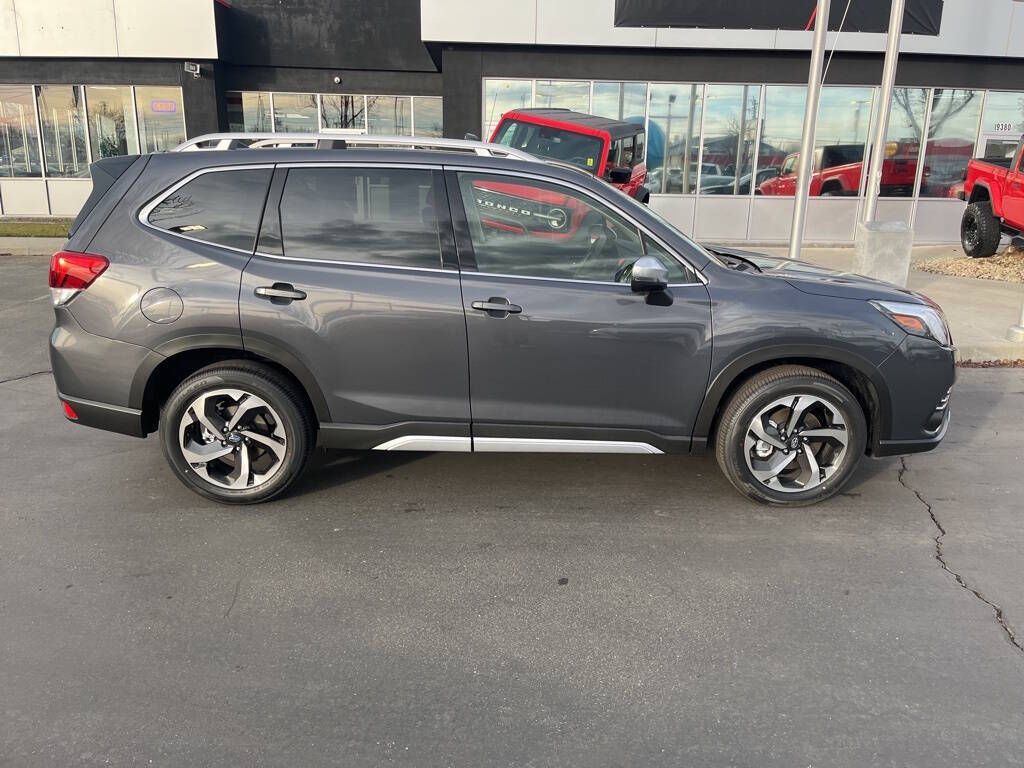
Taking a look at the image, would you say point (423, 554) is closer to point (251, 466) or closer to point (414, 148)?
point (251, 466)

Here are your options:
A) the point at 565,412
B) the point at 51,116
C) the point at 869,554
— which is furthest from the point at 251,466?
the point at 51,116

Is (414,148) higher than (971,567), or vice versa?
(414,148)

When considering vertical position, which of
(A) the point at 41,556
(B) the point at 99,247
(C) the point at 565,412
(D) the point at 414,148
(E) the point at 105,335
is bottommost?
(A) the point at 41,556

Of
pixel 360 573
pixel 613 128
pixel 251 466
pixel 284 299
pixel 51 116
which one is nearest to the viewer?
pixel 360 573

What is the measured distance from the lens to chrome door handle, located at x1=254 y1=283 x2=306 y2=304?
13.9ft

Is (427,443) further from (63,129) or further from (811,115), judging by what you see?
(63,129)

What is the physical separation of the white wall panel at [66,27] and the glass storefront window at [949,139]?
681 inches

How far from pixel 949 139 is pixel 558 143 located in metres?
9.90

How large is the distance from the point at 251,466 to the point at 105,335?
1026 millimetres

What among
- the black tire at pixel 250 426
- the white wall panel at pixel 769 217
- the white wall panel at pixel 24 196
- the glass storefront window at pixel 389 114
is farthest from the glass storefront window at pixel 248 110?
the black tire at pixel 250 426

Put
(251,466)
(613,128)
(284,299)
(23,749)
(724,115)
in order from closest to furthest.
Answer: (23,749)
(284,299)
(251,466)
(613,128)
(724,115)

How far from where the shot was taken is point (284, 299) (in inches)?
167

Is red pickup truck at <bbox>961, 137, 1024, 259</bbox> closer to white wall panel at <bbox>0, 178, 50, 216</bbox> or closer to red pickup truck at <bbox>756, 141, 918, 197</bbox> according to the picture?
red pickup truck at <bbox>756, 141, 918, 197</bbox>

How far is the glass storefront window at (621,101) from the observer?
1622 centimetres
